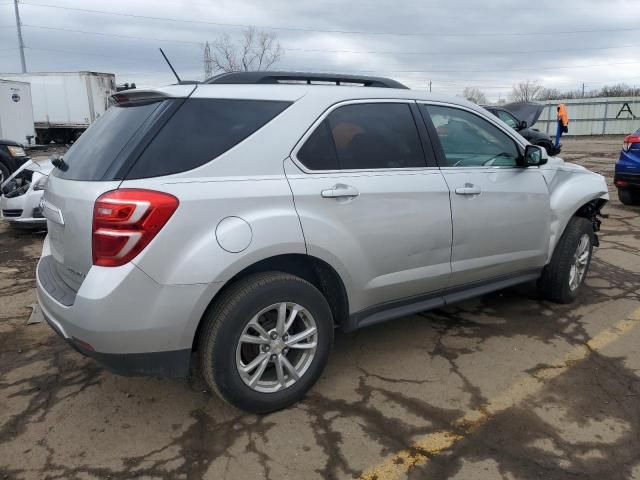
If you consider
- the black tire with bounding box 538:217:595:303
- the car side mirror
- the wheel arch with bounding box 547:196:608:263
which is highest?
the car side mirror

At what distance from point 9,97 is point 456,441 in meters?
21.5

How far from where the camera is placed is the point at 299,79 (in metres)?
3.29

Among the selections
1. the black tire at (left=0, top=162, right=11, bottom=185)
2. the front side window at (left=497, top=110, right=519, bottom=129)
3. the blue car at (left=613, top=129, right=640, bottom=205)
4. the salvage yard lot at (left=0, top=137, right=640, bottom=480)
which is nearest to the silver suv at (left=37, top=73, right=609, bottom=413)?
the salvage yard lot at (left=0, top=137, right=640, bottom=480)

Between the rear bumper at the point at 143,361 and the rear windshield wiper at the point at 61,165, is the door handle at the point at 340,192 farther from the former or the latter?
the rear windshield wiper at the point at 61,165

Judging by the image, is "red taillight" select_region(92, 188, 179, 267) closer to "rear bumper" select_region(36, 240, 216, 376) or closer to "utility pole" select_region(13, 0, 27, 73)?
"rear bumper" select_region(36, 240, 216, 376)

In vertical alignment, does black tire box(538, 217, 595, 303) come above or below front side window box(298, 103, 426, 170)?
below

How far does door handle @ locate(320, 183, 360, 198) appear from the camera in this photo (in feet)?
9.80

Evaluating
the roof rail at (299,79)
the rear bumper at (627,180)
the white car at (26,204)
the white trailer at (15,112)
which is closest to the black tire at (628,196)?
the rear bumper at (627,180)

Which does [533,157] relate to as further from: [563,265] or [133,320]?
[133,320]

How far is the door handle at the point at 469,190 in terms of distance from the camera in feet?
11.9

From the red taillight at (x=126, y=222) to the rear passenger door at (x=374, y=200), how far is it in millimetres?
741

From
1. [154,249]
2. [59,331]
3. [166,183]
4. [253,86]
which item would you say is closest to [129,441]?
[59,331]

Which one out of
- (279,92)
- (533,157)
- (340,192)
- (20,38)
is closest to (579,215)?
(533,157)

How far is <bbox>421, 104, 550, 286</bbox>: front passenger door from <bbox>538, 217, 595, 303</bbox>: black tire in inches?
8.3
